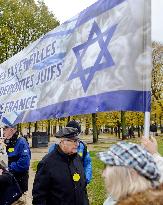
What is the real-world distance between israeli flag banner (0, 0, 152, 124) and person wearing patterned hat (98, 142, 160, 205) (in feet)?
4.87

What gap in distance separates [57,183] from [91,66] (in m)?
1.43

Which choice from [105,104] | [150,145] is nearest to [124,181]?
[150,145]

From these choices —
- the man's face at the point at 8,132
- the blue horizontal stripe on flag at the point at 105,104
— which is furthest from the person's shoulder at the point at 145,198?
the man's face at the point at 8,132

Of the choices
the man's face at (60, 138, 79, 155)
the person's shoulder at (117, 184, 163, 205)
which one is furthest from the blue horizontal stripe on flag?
the person's shoulder at (117, 184, 163, 205)

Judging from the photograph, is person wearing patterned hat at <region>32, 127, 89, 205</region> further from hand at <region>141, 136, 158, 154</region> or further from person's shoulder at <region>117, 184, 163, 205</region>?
person's shoulder at <region>117, 184, 163, 205</region>

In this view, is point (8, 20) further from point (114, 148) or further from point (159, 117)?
point (114, 148)

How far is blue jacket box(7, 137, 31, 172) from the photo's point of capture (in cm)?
833

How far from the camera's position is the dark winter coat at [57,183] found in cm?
554

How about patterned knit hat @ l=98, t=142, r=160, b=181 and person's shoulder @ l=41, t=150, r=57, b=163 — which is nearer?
patterned knit hat @ l=98, t=142, r=160, b=181

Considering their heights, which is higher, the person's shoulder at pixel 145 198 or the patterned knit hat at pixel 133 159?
the patterned knit hat at pixel 133 159

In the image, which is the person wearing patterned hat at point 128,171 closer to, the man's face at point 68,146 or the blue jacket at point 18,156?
the man's face at point 68,146

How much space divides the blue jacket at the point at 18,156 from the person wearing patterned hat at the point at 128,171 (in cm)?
561

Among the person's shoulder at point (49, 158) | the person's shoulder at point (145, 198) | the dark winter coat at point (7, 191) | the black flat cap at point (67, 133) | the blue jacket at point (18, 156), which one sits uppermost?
the black flat cap at point (67, 133)

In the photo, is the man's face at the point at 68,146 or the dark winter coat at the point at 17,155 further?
the dark winter coat at the point at 17,155
